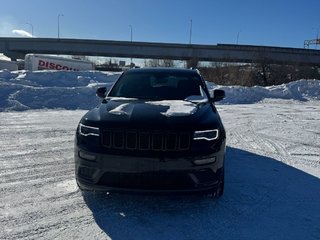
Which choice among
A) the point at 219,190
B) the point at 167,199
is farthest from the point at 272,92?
the point at 167,199

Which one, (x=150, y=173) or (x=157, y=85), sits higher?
(x=157, y=85)

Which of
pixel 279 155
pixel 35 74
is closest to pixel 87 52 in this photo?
pixel 35 74

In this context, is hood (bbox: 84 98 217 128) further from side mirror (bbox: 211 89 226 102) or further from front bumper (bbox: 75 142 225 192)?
side mirror (bbox: 211 89 226 102)

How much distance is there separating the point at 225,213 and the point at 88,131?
188 centimetres

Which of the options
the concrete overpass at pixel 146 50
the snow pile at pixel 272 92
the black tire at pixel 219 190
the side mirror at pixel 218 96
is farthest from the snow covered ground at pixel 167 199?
the concrete overpass at pixel 146 50

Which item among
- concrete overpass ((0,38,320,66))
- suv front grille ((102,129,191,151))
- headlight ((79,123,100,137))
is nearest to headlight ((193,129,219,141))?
suv front grille ((102,129,191,151))

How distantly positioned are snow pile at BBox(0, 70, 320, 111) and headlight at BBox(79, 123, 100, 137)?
969 cm

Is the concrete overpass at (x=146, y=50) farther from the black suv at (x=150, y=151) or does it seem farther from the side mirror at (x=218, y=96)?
the black suv at (x=150, y=151)

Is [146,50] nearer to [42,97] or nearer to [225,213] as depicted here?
[42,97]

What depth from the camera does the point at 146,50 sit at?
216ft

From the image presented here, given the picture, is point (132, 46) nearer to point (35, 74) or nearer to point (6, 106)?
point (35, 74)

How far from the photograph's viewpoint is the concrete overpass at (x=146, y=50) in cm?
6325

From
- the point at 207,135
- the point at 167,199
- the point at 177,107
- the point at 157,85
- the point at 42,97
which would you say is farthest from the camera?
the point at 42,97

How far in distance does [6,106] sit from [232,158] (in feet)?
31.8
